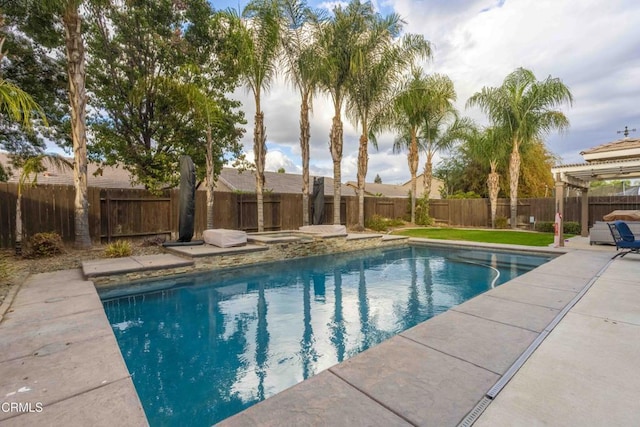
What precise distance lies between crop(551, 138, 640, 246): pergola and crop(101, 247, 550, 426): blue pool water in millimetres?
3739

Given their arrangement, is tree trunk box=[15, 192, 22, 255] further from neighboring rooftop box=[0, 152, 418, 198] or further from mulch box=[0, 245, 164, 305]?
neighboring rooftop box=[0, 152, 418, 198]

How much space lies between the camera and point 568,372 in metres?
2.48

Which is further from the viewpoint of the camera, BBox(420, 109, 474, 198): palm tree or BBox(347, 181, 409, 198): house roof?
BBox(347, 181, 409, 198): house roof

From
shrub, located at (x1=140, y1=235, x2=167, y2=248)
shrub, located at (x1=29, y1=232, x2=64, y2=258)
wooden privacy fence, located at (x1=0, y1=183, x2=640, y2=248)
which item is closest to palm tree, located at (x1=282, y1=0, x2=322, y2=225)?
wooden privacy fence, located at (x1=0, y1=183, x2=640, y2=248)

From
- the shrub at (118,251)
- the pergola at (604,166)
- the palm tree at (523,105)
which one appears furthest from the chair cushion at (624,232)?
the shrub at (118,251)

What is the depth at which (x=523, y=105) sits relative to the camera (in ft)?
49.7

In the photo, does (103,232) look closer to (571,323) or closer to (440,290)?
(440,290)

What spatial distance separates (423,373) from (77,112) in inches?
415

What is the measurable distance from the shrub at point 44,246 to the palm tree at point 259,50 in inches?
259

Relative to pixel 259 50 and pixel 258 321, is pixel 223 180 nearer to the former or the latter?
pixel 259 50

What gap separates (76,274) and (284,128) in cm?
1430

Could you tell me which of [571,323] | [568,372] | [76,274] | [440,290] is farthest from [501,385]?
[76,274]

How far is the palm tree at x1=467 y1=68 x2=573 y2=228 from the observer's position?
14449 mm

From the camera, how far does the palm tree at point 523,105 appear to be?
1445 centimetres
